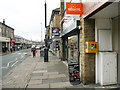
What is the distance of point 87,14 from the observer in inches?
181

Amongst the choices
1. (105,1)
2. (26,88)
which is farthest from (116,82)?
(26,88)

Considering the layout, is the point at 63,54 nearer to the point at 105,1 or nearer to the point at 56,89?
the point at 56,89

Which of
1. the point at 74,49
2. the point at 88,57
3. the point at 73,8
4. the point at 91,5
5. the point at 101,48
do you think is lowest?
the point at 88,57

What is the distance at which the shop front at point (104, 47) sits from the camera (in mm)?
4828

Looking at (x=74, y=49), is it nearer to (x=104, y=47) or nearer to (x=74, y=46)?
(x=74, y=46)

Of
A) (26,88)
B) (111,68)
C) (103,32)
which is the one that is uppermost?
(103,32)

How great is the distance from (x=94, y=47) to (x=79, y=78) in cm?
174

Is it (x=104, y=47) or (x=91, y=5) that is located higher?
(x=91, y=5)

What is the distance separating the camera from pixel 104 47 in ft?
16.8

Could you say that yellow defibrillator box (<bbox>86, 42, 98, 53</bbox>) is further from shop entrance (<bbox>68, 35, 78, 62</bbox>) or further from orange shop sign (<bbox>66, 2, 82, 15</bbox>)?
shop entrance (<bbox>68, 35, 78, 62</bbox>)

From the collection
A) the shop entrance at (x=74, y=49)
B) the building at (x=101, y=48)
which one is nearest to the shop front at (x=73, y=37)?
the shop entrance at (x=74, y=49)

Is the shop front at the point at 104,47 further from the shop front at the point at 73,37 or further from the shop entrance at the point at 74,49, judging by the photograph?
the shop entrance at the point at 74,49

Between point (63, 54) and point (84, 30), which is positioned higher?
point (84, 30)

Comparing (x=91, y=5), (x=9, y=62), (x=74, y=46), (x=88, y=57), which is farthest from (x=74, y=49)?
(x=9, y=62)
